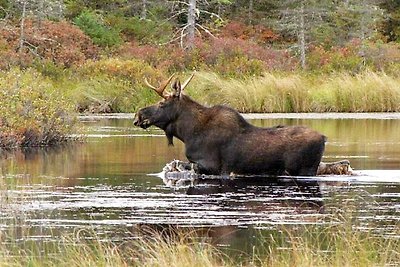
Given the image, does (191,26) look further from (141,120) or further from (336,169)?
(336,169)

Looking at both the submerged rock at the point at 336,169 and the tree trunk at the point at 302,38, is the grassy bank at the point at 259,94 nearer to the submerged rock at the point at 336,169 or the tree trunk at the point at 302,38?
the tree trunk at the point at 302,38

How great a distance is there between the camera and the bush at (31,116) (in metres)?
26.2

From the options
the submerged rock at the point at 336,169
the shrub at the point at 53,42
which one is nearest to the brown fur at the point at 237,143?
the submerged rock at the point at 336,169

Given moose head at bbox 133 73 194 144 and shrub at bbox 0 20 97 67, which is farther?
shrub at bbox 0 20 97 67

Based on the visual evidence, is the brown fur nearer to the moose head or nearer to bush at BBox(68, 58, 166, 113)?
the moose head

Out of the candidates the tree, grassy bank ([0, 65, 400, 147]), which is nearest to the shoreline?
grassy bank ([0, 65, 400, 147])

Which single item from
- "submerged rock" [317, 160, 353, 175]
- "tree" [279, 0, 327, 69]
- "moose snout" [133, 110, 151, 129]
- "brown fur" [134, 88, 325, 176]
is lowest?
"submerged rock" [317, 160, 353, 175]

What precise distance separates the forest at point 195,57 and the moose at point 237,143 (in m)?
6.63

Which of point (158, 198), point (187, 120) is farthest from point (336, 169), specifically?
point (158, 198)

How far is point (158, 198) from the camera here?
16844 mm

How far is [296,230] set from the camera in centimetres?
1345

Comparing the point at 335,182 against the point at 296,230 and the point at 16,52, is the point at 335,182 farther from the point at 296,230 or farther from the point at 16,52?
the point at 16,52

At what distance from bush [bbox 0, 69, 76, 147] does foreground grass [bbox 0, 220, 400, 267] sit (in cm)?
1358

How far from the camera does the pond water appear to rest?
1402 centimetres
